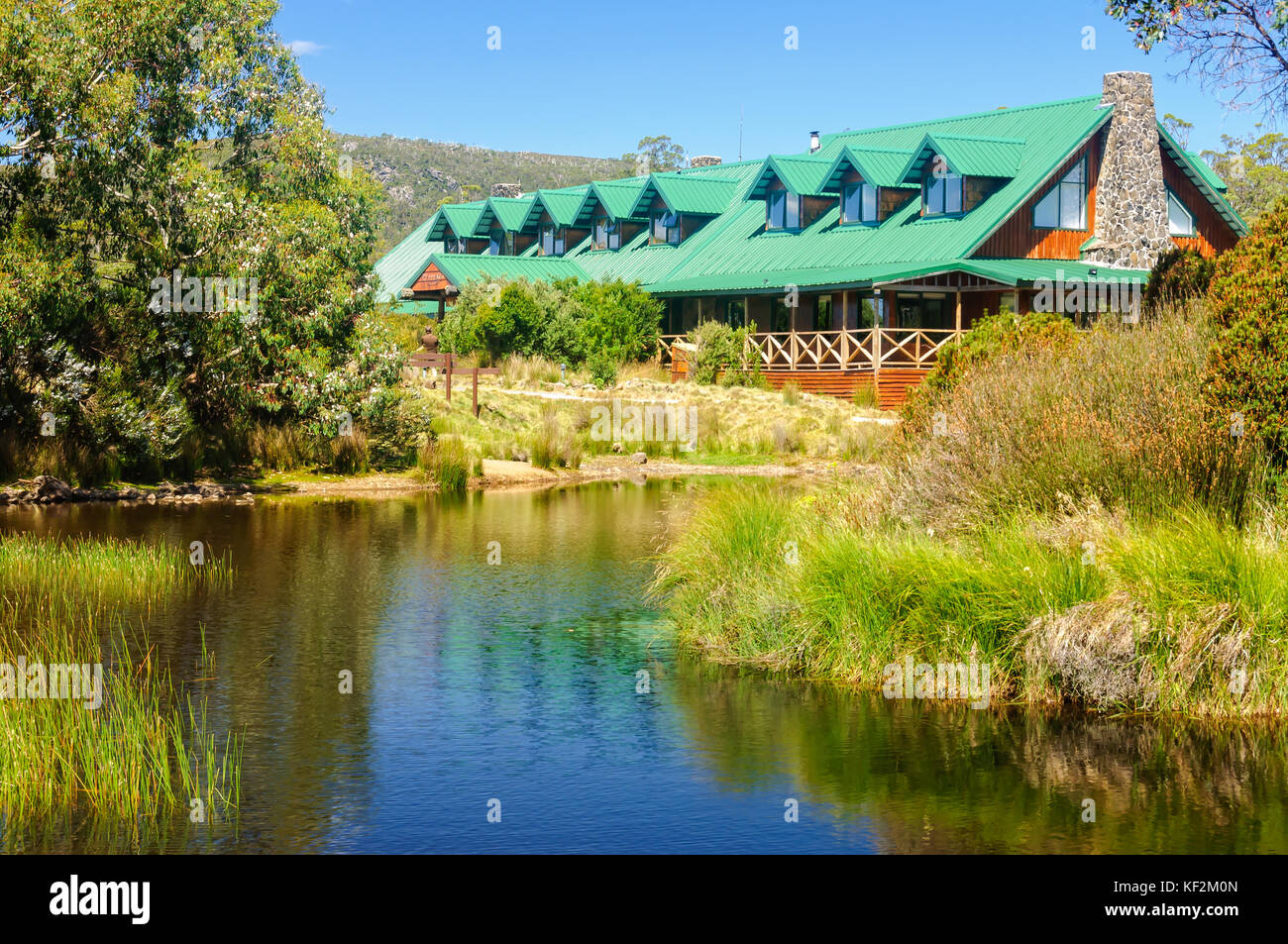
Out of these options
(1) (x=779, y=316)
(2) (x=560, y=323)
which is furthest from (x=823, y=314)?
(2) (x=560, y=323)

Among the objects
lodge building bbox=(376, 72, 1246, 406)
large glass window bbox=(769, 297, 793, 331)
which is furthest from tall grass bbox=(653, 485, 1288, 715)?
large glass window bbox=(769, 297, 793, 331)

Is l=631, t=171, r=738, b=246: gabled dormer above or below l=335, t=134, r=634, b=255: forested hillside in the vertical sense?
below

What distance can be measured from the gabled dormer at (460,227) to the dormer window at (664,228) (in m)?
10.2

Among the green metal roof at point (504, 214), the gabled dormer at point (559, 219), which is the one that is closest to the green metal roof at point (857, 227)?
the gabled dormer at point (559, 219)

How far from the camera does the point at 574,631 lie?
1452 centimetres

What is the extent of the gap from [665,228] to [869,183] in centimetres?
1154

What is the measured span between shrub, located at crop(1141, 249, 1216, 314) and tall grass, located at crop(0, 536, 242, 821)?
15.1 meters

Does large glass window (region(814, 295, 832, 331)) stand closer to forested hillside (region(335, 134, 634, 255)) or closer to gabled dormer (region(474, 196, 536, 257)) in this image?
gabled dormer (region(474, 196, 536, 257))

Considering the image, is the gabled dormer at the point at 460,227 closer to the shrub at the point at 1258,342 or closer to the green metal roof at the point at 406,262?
the green metal roof at the point at 406,262

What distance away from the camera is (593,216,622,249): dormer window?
55812 millimetres

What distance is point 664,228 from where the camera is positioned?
180ft

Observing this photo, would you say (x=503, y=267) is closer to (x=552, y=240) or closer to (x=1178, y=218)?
(x=552, y=240)
